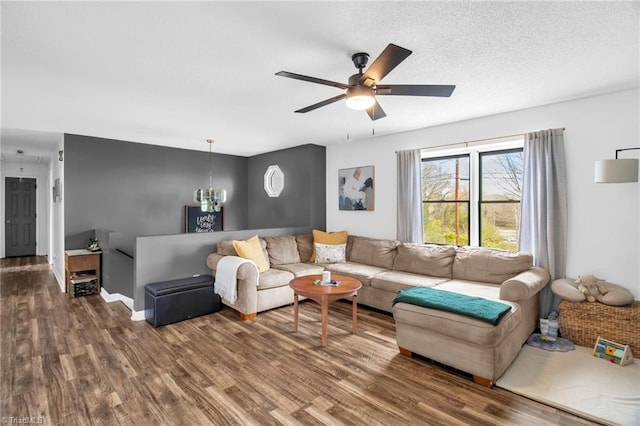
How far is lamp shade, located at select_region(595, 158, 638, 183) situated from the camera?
2.78 meters

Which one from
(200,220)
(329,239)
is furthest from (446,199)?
(200,220)

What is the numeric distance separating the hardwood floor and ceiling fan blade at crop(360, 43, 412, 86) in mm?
2267

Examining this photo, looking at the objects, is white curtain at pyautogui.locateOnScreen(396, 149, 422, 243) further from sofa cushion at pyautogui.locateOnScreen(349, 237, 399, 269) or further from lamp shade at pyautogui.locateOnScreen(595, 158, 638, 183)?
lamp shade at pyautogui.locateOnScreen(595, 158, 638, 183)

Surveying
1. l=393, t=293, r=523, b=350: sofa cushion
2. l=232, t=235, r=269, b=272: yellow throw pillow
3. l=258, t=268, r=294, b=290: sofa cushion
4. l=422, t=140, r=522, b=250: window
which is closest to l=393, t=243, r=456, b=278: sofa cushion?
l=422, t=140, r=522, b=250: window

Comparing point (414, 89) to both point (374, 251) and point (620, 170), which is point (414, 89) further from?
point (374, 251)

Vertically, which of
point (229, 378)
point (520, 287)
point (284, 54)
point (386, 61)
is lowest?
point (229, 378)

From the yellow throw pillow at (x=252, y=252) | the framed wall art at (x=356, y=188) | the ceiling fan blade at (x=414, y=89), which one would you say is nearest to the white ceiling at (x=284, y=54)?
Answer: the ceiling fan blade at (x=414, y=89)

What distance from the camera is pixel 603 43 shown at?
7.30 ft

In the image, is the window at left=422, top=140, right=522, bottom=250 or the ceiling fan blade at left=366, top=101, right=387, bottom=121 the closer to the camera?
the ceiling fan blade at left=366, top=101, right=387, bottom=121

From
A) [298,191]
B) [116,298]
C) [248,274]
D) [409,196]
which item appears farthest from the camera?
[298,191]

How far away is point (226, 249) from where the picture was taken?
4301 mm

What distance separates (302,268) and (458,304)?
2.45 meters

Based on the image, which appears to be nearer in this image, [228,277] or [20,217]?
[228,277]

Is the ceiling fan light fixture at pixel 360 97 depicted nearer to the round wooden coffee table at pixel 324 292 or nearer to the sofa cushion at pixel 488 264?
the round wooden coffee table at pixel 324 292
